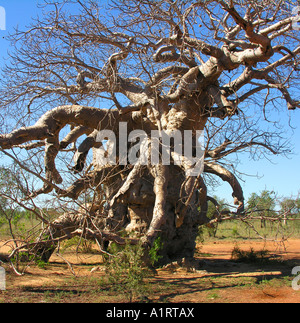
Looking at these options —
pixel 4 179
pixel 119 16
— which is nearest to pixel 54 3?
pixel 119 16

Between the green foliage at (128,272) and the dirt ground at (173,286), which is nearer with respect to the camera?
the dirt ground at (173,286)

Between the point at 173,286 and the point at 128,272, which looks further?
the point at 173,286

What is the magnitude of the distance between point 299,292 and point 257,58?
3077 millimetres

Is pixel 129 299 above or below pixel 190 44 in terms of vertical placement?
below

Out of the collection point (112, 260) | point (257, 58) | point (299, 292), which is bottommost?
point (299, 292)

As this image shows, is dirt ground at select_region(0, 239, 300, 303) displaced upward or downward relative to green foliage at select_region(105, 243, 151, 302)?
downward

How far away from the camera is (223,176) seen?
6.36m

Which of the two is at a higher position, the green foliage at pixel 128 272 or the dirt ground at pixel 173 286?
the green foliage at pixel 128 272

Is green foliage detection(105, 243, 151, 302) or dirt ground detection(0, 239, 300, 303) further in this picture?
green foliage detection(105, 243, 151, 302)
